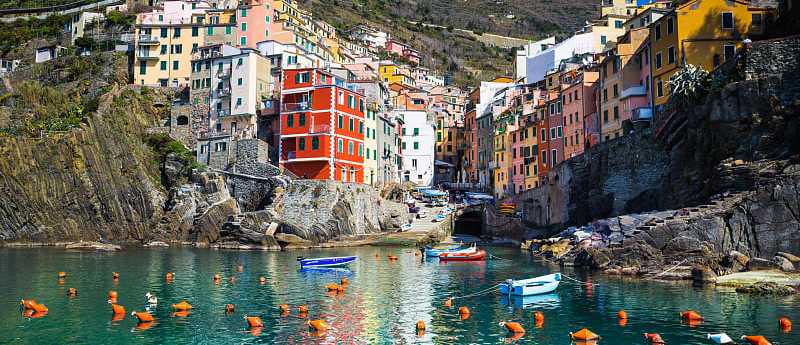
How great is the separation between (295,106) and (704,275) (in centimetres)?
5340

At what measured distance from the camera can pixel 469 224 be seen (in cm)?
9675

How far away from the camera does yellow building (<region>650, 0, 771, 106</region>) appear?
193 ft

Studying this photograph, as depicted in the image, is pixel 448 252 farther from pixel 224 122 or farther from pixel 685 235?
pixel 224 122

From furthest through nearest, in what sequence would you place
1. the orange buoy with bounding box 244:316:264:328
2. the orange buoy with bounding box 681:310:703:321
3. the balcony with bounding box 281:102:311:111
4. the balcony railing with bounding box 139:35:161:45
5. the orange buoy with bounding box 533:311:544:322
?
the balcony railing with bounding box 139:35:161:45 → the balcony with bounding box 281:102:311:111 → the orange buoy with bounding box 533:311:544:322 → the orange buoy with bounding box 681:310:703:321 → the orange buoy with bounding box 244:316:264:328

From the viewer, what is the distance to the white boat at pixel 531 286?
129 ft

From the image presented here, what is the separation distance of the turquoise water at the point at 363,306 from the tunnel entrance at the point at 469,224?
3635 cm

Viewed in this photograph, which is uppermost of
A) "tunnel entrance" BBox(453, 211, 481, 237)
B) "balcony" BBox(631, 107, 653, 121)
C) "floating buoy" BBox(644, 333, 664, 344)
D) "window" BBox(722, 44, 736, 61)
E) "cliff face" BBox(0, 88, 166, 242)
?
"window" BBox(722, 44, 736, 61)

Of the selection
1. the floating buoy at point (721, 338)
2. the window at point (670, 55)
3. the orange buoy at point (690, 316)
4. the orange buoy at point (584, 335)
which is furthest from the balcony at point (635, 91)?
the orange buoy at point (584, 335)

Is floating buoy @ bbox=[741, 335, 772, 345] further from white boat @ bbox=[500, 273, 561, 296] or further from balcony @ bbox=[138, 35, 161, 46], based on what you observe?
balcony @ bbox=[138, 35, 161, 46]

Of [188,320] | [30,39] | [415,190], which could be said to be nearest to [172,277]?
[188,320]

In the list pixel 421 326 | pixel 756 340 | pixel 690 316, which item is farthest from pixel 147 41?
pixel 756 340

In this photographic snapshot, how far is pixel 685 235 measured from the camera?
45.0 m

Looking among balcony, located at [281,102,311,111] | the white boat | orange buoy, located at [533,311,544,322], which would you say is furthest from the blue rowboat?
balcony, located at [281,102,311,111]

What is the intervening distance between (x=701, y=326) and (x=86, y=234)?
6876 centimetres
